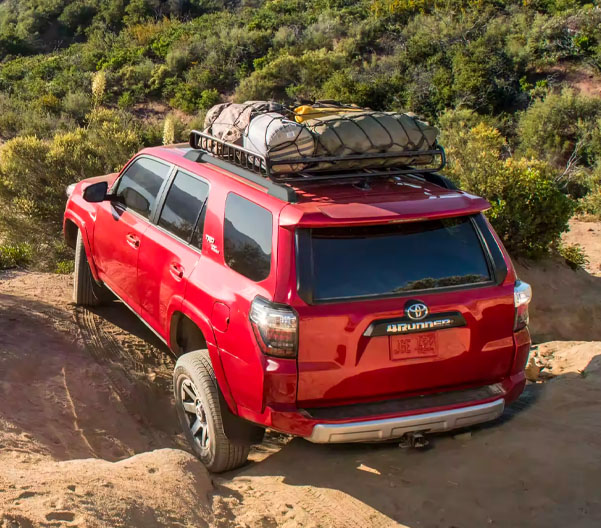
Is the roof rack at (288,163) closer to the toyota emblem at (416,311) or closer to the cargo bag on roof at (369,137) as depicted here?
the cargo bag on roof at (369,137)

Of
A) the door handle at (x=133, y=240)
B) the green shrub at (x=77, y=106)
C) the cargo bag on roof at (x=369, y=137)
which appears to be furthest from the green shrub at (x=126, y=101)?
the cargo bag on roof at (x=369, y=137)

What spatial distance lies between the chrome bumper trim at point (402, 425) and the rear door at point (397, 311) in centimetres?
16

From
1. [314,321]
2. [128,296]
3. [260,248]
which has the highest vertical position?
[260,248]

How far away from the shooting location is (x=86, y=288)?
6922 millimetres

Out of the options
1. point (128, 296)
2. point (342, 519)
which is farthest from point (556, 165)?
point (342, 519)

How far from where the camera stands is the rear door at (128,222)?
17.8 ft

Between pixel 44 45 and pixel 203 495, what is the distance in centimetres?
3033

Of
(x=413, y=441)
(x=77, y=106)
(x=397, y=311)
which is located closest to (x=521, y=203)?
(x=413, y=441)

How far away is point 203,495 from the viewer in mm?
4113

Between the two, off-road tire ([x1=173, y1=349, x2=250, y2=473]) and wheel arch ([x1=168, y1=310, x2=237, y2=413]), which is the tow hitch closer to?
off-road tire ([x1=173, y1=349, x2=250, y2=473])

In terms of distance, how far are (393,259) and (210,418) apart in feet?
4.59

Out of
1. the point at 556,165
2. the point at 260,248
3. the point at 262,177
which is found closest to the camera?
the point at 260,248

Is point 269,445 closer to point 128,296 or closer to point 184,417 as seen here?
point 184,417

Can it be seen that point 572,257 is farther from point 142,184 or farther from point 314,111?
point 142,184
